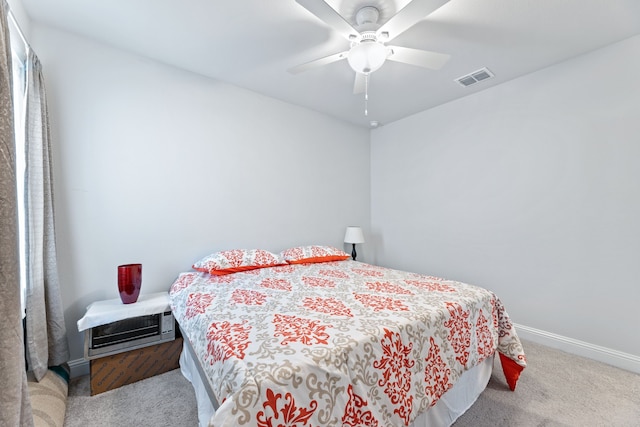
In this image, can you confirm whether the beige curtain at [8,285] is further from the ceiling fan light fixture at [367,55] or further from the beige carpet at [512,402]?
the ceiling fan light fixture at [367,55]

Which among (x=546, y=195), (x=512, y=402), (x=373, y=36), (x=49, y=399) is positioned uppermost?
(x=373, y=36)

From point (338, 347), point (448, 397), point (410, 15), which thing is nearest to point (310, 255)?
point (448, 397)

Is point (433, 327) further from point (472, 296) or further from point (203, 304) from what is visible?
point (203, 304)

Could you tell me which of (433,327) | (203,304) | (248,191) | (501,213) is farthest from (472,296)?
(248,191)

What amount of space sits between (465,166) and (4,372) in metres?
3.49

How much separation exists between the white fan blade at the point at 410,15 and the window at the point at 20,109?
2.11m

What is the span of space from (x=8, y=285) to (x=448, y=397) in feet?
6.45

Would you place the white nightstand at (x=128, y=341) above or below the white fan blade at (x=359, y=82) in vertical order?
below

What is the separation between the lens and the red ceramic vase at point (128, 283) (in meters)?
1.92

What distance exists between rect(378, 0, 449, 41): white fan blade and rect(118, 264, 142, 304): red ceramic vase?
235cm

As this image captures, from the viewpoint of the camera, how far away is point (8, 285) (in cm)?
76

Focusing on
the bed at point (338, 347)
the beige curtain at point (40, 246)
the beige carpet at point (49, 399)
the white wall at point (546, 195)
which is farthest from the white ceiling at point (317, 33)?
the beige carpet at point (49, 399)

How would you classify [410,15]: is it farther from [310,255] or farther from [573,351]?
[573,351]

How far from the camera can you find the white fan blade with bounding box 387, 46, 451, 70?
67.8 inches
